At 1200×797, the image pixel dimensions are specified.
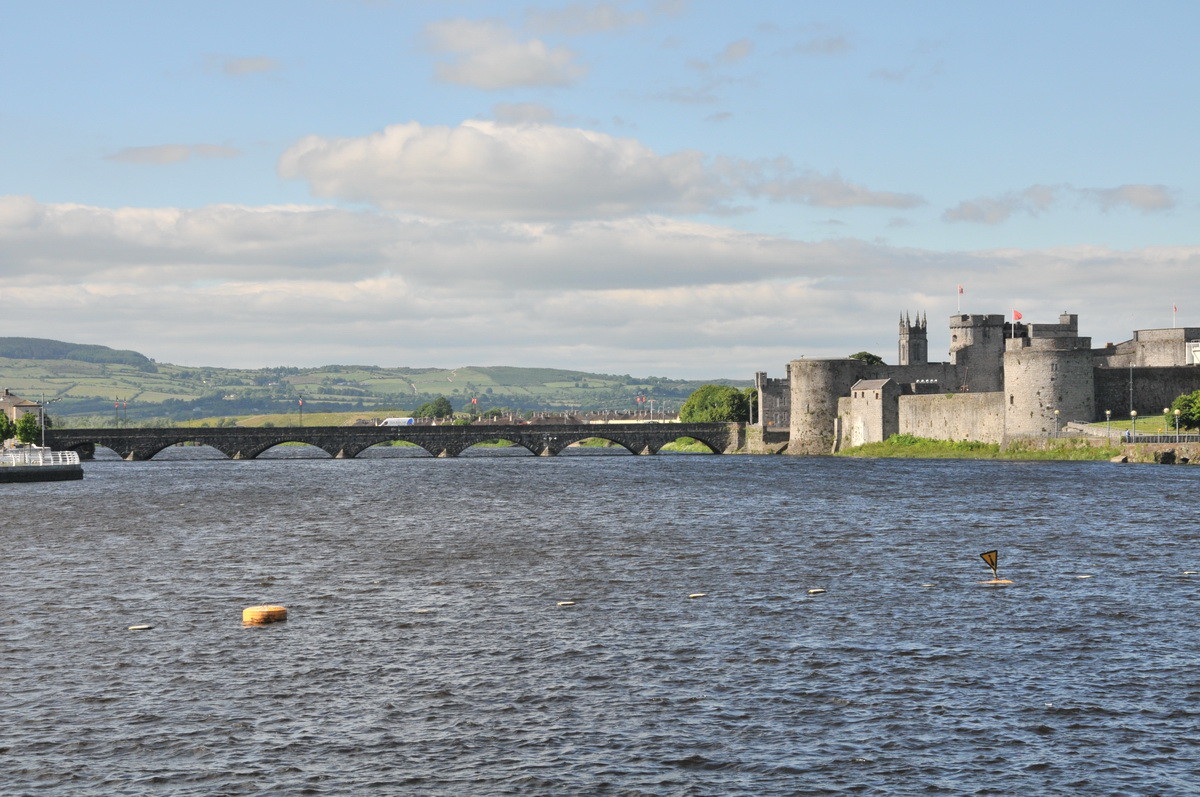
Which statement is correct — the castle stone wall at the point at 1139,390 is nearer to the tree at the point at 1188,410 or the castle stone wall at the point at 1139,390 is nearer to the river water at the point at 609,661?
the tree at the point at 1188,410

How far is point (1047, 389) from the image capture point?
10425 centimetres

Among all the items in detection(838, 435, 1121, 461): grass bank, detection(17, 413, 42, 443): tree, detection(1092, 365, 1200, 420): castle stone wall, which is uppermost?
detection(1092, 365, 1200, 420): castle stone wall

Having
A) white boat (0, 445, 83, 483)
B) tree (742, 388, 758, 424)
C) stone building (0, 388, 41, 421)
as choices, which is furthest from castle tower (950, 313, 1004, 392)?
stone building (0, 388, 41, 421)

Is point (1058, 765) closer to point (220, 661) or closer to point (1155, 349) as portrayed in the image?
point (220, 661)

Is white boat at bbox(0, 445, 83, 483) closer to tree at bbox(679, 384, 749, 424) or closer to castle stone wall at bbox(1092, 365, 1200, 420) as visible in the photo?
castle stone wall at bbox(1092, 365, 1200, 420)

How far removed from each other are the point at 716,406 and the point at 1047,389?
81.1 m

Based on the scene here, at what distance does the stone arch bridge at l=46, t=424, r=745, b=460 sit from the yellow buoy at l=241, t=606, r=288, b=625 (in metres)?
107

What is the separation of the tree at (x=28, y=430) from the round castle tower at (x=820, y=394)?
242 feet

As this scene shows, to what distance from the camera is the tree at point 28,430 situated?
130m

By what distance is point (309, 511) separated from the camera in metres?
64.0

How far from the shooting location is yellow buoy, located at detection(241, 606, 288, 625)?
91.2ft

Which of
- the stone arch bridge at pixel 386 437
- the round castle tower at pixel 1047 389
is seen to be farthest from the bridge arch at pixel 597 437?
the round castle tower at pixel 1047 389

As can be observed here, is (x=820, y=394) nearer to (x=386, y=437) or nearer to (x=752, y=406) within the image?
(x=752, y=406)

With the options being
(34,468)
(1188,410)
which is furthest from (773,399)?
(34,468)
